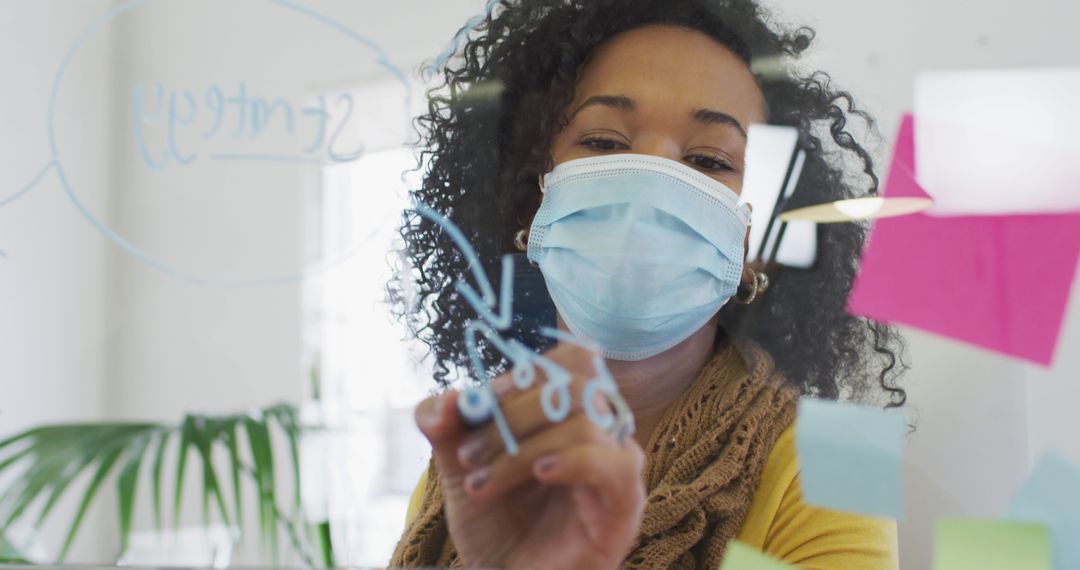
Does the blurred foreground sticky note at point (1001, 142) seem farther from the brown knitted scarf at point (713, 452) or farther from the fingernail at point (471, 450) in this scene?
the fingernail at point (471, 450)

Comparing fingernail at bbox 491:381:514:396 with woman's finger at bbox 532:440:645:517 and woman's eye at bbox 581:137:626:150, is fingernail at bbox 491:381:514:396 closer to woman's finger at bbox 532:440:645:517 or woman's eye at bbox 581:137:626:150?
woman's finger at bbox 532:440:645:517

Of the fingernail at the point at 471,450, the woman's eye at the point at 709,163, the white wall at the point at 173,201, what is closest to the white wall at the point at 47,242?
the white wall at the point at 173,201

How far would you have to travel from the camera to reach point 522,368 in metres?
0.55

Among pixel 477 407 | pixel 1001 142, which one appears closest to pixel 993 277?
pixel 1001 142

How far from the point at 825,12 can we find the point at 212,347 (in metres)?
0.42

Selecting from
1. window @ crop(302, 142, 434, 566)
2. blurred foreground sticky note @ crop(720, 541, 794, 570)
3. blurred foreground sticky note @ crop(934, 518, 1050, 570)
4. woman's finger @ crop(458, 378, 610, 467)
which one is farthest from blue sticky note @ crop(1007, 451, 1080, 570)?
window @ crop(302, 142, 434, 566)

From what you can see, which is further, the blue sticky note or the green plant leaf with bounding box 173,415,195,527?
the green plant leaf with bounding box 173,415,195,527

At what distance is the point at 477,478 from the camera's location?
542mm

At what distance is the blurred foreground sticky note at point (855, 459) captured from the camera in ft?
1.74

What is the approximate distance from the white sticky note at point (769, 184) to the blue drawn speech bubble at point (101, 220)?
→ 8.2 inches

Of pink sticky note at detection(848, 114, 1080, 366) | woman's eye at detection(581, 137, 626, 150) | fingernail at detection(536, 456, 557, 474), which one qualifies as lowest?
fingernail at detection(536, 456, 557, 474)

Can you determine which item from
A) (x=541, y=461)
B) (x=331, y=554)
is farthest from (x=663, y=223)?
(x=331, y=554)

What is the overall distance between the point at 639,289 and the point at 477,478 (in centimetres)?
13

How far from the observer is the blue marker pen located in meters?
0.54
